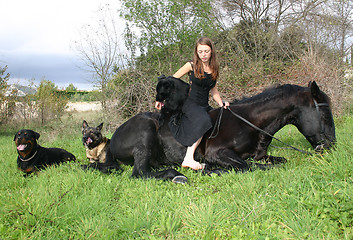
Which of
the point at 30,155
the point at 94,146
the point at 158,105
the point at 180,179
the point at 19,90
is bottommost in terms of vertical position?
the point at 180,179

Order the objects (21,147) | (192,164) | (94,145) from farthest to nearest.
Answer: (94,145)
(21,147)
(192,164)

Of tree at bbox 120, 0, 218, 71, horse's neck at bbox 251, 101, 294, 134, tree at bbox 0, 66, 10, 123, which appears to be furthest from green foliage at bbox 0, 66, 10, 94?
horse's neck at bbox 251, 101, 294, 134

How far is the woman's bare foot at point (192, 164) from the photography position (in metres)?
3.85

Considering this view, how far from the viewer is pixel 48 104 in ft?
41.7

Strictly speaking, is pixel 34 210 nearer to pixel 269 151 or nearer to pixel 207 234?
pixel 207 234

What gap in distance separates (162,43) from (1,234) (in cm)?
1103

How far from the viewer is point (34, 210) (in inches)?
95.3

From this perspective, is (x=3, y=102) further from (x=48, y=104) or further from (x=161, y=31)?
(x=161, y=31)

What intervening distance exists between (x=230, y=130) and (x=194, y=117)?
623 millimetres

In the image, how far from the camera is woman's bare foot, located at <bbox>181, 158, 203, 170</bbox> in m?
3.85

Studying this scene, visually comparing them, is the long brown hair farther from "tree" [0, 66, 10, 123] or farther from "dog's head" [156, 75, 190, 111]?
"tree" [0, 66, 10, 123]

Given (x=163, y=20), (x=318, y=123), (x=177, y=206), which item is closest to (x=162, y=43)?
(x=163, y=20)

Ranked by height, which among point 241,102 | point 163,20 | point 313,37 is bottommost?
point 241,102

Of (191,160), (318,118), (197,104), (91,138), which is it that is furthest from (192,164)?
(91,138)
